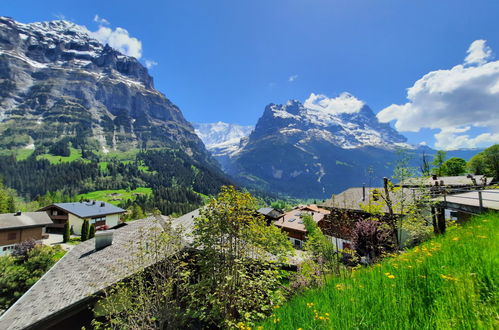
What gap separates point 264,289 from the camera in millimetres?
5859

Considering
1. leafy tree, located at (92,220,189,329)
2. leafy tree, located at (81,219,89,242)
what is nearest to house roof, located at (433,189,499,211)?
leafy tree, located at (92,220,189,329)

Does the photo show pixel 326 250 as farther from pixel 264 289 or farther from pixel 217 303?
pixel 217 303

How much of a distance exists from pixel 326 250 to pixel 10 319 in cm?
1484

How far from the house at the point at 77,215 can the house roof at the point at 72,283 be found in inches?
2509

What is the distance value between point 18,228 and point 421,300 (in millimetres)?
68244

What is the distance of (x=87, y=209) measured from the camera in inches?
2813

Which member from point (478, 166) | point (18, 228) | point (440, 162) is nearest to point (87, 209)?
point (18, 228)

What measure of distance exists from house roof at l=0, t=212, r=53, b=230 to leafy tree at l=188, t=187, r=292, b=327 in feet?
199

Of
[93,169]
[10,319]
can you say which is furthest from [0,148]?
[10,319]

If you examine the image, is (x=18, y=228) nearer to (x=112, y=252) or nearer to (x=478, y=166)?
(x=112, y=252)

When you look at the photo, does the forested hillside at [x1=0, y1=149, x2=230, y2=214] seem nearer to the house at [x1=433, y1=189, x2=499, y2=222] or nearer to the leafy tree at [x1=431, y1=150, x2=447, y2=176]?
the leafy tree at [x1=431, y1=150, x2=447, y2=176]

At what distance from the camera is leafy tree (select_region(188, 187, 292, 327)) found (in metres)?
5.88

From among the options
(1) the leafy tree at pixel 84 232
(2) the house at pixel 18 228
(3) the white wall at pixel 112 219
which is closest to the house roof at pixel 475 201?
(1) the leafy tree at pixel 84 232

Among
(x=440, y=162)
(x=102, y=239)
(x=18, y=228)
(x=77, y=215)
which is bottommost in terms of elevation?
(x=77, y=215)
